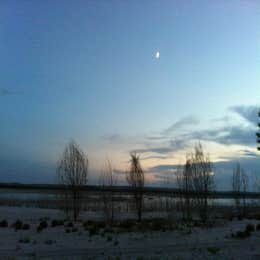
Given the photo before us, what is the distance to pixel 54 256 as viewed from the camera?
1227cm

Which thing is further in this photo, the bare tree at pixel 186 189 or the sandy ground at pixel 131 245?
the bare tree at pixel 186 189

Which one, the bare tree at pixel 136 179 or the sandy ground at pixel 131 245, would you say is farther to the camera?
the bare tree at pixel 136 179

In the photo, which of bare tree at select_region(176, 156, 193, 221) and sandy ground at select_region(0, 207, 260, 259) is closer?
sandy ground at select_region(0, 207, 260, 259)

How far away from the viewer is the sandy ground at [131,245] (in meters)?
12.3

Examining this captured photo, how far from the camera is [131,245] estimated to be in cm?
1488

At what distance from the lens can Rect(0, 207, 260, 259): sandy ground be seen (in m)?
12.3

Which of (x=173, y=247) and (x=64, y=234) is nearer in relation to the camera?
(x=173, y=247)

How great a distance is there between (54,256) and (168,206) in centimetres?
2923

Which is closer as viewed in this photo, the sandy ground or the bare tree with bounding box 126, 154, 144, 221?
the sandy ground

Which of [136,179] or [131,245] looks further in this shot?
[136,179]

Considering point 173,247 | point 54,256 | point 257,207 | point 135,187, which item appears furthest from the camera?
point 257,207

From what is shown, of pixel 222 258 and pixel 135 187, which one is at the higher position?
pixel 135 187

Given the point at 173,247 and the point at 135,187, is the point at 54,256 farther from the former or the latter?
the point at 135,187

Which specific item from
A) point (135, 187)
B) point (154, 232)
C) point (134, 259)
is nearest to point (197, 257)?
point (134, 259)
